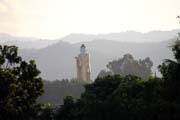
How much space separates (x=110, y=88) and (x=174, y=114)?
15.7 metres

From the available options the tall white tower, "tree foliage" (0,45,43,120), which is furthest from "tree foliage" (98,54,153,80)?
"tree foliage" (0,45,43,120)

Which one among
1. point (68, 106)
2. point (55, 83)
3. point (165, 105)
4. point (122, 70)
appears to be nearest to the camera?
point (165, 105)

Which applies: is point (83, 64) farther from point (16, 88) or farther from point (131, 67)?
point (16, 88)

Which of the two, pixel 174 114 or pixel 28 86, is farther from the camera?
pixel 28 86

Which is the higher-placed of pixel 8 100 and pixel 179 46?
pixel 179 46

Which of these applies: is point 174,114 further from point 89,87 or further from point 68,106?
point 89,87

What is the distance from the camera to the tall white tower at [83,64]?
79.0 meters

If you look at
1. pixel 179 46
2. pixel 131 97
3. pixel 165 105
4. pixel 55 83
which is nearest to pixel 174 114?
pixel 165 105

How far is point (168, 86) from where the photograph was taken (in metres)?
25.4

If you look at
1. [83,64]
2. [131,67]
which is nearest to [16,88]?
[83,64]

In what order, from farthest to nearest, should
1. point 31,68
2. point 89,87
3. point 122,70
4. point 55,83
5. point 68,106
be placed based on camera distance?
point 122,70 < point 55,83 < point 89,87 < point 68,106 < point 31,68

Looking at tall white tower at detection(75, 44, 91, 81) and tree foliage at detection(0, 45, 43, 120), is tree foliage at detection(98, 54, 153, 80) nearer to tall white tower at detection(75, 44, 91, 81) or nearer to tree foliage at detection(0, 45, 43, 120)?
tall white tower at detection(75, 44, 91, 81)

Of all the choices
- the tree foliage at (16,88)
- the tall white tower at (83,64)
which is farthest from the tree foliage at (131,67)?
the tree foliage at (16,88)

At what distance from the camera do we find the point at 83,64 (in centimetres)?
7906
